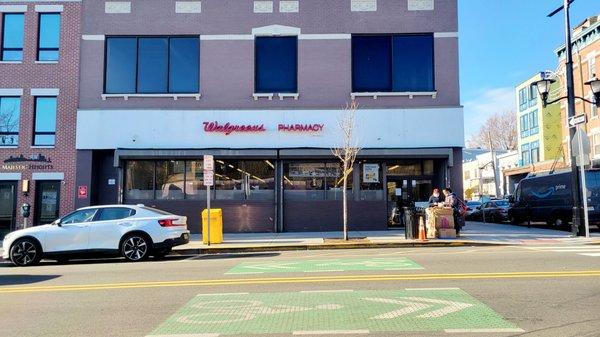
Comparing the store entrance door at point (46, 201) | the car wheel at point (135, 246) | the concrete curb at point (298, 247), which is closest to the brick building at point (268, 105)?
the store entrance door at point (46, 201)

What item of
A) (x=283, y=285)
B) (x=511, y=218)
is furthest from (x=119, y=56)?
(x=511, y=218)

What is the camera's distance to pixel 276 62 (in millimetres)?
21047

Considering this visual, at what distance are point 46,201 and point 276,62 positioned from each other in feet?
35.3

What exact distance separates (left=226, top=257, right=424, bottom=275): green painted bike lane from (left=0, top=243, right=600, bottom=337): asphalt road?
0.02m

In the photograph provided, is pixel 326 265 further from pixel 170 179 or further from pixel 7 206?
pixel 7 206

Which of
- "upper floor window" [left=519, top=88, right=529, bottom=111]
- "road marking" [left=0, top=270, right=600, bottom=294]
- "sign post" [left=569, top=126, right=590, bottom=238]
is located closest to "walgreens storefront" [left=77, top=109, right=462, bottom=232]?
"sign post" [left=569, top=126, right=590, bottom=238]

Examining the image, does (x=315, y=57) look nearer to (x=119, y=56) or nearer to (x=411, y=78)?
(x=411, y=78)

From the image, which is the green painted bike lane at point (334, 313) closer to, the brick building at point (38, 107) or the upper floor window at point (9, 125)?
the brick building at point (38, 107)

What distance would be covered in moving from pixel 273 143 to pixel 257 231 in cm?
357

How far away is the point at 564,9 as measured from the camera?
57.0ft

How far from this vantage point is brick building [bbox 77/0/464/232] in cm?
2033

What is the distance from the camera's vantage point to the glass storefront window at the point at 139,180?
2050 cm

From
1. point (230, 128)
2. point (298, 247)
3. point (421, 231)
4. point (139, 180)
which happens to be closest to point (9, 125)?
point (139, 180)

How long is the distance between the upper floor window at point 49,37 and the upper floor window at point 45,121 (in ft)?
5.78
